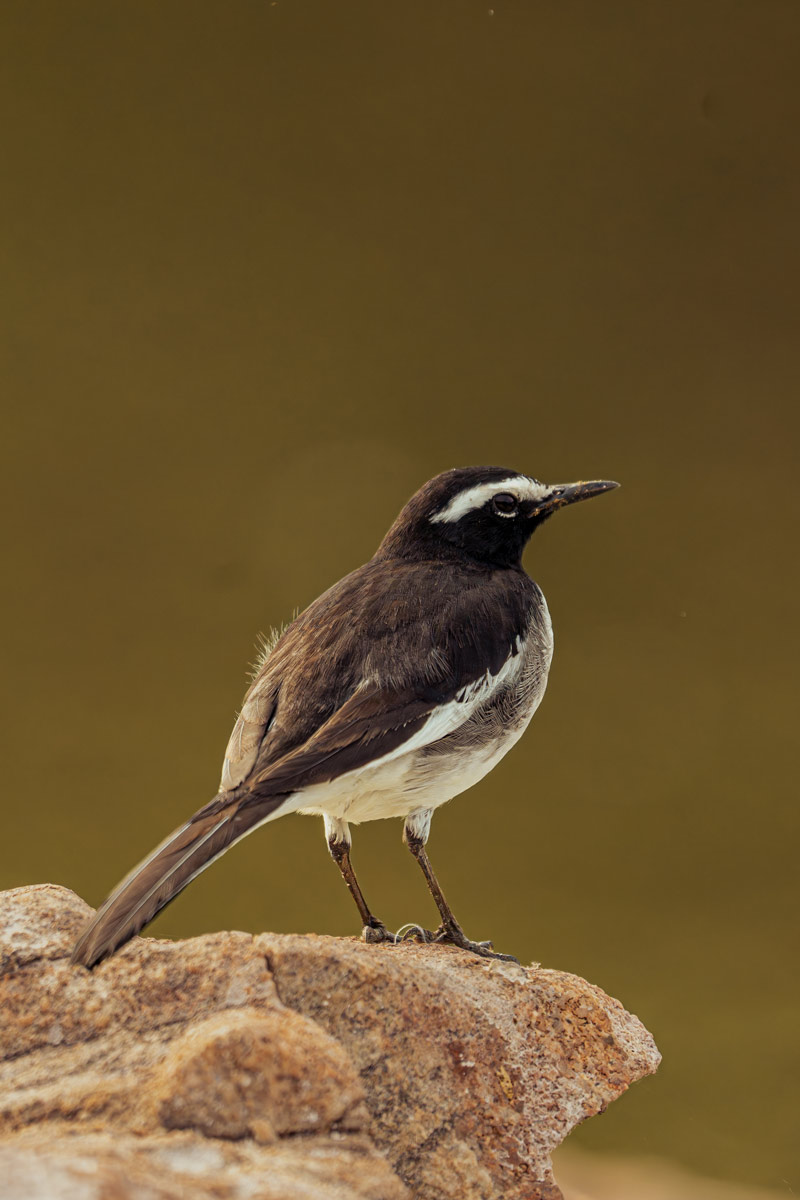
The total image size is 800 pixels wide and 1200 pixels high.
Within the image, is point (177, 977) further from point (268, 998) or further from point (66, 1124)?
point (66, 1124)

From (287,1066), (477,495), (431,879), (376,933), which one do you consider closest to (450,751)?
(431,879)

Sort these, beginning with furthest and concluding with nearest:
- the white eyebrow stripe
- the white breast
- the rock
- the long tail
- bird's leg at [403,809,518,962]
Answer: the white eyebrow stripe < bird's leg at [403,809,518,962] < the white breast < the long tail < the rock

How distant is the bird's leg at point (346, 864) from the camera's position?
3.51 metres

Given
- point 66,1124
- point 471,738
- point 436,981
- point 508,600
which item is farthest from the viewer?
point 508,600

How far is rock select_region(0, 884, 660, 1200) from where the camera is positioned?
203cm

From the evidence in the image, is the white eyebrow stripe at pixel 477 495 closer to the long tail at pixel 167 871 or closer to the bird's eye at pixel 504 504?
the bird's eye at pixel 504 504

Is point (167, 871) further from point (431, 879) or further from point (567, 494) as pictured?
point (567, 494)

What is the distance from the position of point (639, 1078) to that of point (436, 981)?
2.09 ft

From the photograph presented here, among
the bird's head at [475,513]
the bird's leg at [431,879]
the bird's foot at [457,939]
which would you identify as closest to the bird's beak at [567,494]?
the bird's head at [475,513]

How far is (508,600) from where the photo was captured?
11.3ft

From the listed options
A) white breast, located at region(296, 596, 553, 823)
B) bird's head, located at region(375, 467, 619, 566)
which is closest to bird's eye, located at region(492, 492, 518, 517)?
bird's head, located at region(375, 467, 619, 566)

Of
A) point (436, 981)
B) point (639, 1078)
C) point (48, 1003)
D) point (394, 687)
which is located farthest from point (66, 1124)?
point (639, 1078)

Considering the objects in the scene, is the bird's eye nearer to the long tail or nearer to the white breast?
the white breast

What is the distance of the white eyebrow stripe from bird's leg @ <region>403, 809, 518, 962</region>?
0.94 meters
